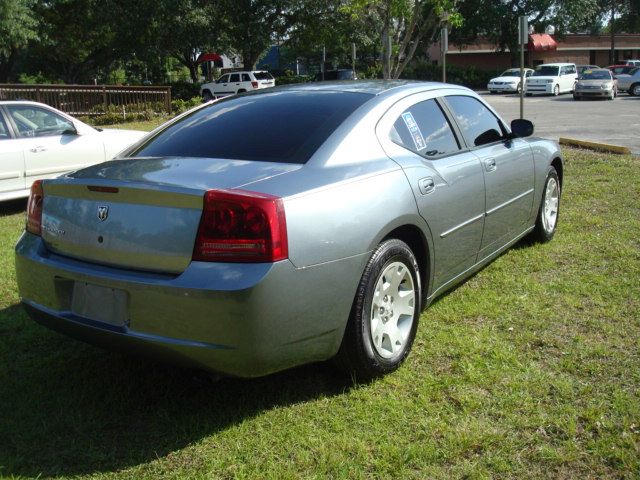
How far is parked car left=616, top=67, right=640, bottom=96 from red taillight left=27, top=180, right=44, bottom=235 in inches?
1375

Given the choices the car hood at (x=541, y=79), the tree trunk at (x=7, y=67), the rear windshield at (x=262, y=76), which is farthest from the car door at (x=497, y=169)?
the tree trunk at (x=7, y=67)

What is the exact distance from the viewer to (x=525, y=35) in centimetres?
1259

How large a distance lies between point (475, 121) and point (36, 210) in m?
2.99

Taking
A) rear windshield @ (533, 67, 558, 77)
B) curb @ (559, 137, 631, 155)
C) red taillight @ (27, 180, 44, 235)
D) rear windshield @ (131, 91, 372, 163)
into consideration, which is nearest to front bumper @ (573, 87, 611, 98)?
rear windshield @ (533, 67, 558, 77)

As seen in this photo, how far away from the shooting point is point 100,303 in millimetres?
3012

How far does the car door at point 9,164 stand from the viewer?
7.99 m

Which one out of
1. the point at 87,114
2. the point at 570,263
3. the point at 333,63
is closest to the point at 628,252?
the point at 570,263

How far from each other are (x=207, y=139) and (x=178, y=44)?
35594 mm

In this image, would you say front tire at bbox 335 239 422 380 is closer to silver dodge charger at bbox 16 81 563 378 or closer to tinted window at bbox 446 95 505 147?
silver dodge charger at bbox 16 81 563 378

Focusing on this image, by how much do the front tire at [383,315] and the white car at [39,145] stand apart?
242 inches

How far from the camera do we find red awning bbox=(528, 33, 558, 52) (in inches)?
2170

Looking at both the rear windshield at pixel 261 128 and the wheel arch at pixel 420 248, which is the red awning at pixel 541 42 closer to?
the rear windshield at pixel 261 128

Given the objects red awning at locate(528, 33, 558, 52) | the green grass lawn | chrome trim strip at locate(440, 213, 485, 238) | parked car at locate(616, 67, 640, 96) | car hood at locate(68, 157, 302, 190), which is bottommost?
the green grass lawn

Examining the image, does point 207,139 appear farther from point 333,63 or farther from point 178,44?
point 333,63
